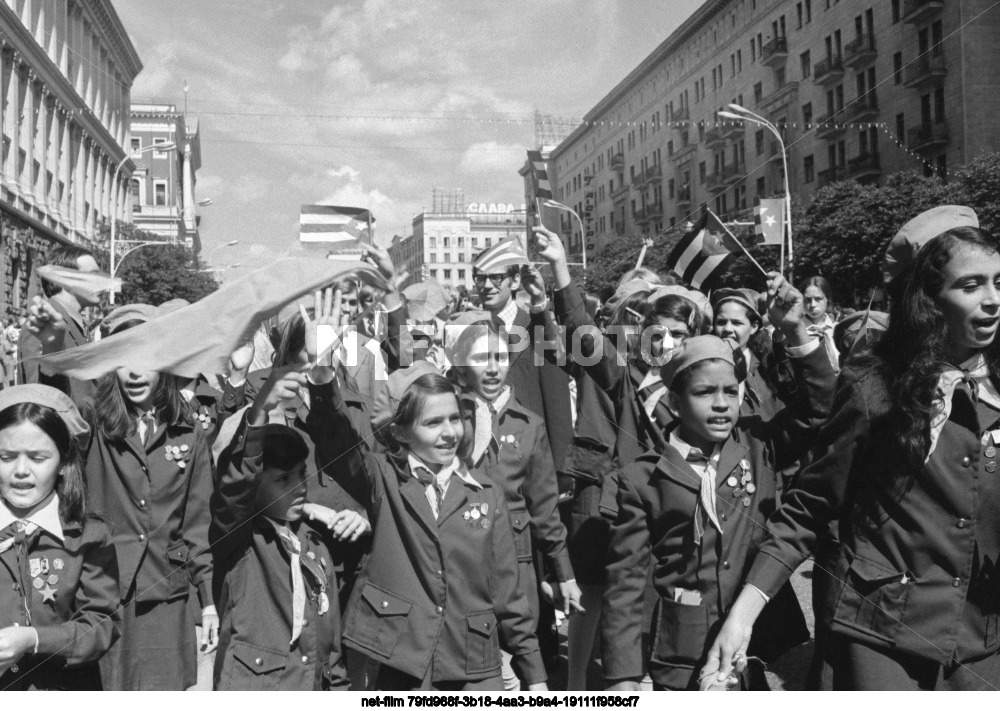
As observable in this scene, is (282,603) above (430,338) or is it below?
below

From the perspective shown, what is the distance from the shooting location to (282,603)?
12.0 ft

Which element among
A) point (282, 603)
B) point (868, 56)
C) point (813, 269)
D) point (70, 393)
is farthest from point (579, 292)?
point (868, 56)

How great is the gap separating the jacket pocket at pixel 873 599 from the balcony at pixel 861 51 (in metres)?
37.8

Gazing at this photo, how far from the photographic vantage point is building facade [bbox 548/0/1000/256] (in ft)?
97.7

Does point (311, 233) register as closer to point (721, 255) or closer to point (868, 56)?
point (721, 255)

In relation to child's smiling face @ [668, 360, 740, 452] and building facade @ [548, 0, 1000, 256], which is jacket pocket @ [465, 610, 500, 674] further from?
building facade @ [548, 0, 1000, 256]

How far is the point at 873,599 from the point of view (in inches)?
106

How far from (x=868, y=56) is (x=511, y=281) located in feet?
116

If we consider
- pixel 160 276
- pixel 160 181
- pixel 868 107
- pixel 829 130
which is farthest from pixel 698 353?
pixel 160 181

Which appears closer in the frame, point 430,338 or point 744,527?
point 744,527

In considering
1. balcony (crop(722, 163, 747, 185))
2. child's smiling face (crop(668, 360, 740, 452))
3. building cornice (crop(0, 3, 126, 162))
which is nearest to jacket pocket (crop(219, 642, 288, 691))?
child's smiling face (crop(668, 360, 740, 452))

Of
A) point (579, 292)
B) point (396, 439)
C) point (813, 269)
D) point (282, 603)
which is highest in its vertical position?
point (813, 269)

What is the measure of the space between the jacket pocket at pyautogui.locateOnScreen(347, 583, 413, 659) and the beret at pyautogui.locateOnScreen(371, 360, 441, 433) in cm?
82
